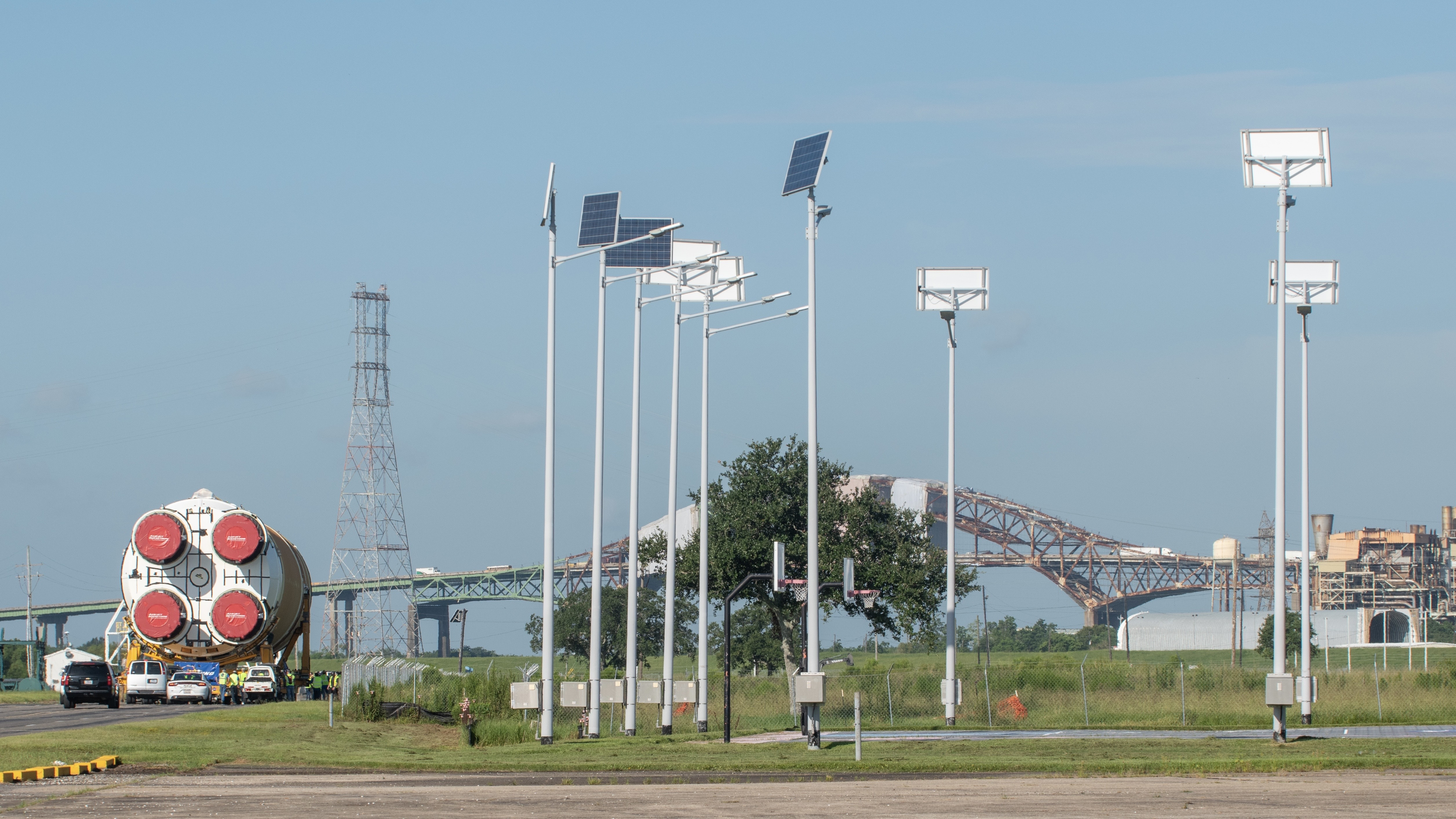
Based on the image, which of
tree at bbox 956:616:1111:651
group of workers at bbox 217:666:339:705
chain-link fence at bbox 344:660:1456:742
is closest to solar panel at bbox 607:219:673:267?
chain-link fence at bbox 344:660:1456:742

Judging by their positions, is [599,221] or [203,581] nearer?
[599,221]

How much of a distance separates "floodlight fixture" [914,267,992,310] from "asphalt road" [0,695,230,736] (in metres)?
22.7

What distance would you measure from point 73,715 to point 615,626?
2568 inches

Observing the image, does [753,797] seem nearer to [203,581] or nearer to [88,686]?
[88,686]

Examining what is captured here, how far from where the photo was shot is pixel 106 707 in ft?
157

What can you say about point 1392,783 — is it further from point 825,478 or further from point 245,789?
point 825,478

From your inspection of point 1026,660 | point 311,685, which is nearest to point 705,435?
Result: point 311,685

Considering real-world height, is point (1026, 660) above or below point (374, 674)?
below

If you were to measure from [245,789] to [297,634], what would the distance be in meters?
35.9

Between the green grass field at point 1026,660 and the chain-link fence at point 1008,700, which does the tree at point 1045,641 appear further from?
the chain-link fence at point 1008,700

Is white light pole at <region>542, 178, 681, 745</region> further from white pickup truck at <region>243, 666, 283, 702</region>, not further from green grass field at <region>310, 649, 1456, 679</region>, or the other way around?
green grass field at <region>310, 649, 1456, 679</region>

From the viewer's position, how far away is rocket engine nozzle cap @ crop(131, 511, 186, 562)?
5019cm

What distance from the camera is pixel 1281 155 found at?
3050cm

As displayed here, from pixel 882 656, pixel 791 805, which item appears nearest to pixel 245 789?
pixel 791 805
